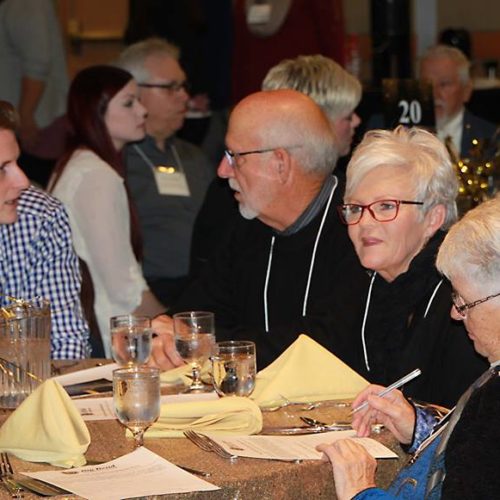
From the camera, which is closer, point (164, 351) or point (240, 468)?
point (240, 468)

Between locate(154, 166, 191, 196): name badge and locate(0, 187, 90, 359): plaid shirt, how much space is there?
1873 mm

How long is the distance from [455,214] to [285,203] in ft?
2.45

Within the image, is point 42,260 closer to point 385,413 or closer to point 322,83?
point 322,83

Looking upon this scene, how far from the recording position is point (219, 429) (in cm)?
256

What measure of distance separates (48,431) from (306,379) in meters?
0.70

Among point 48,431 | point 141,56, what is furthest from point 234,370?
point 141,56

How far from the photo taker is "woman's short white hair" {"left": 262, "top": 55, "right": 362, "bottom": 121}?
4.70 metres

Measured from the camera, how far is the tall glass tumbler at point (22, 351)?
2.82 m

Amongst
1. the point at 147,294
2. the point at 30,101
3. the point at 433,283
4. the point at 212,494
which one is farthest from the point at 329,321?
the point at 30,101

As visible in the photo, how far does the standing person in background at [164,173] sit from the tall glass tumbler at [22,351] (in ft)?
8.76

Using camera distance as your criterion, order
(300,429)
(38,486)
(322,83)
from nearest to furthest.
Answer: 1. (38,486)
2. (300,429)
3. (322,83)

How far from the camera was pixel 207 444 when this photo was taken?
2.45 meters

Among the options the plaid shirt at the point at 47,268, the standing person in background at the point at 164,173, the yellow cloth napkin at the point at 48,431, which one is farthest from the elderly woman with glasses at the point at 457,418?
the standing person in background at the point at 164,173

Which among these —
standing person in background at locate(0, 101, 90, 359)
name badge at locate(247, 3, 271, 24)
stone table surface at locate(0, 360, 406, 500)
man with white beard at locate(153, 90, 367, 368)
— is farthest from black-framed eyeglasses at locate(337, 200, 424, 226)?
name badge at locate(247, 3, 271, 24)
